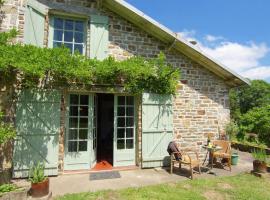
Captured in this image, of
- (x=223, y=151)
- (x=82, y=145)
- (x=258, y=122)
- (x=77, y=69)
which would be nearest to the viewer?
(x=77, y=69)

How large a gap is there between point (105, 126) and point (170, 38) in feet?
15.5

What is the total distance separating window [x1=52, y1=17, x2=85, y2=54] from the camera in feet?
21.8

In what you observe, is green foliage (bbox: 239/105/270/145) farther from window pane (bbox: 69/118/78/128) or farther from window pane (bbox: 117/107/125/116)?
window pane (bbox: 69/118/78/128)

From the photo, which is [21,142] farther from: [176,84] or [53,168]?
[176,84]

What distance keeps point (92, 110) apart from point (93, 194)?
2.41 m

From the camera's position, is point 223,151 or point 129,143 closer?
point 129,143

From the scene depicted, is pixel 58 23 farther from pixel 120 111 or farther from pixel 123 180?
pixel 123 180

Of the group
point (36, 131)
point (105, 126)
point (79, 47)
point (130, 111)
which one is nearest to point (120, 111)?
point (130, 111)

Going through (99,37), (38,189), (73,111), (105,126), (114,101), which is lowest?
(38,189)

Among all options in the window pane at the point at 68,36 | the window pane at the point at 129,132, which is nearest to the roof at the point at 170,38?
the window pane at the point at 68,36

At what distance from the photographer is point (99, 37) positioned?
679cm

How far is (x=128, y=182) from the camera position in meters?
5.73

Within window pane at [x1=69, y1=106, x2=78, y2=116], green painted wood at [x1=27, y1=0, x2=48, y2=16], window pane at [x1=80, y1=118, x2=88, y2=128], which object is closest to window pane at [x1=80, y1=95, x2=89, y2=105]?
window pane at [x1=69, y1=106, x2=78, y2=116]

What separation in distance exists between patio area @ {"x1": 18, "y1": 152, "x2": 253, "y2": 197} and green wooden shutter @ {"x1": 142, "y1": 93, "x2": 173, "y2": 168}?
1.06ft
